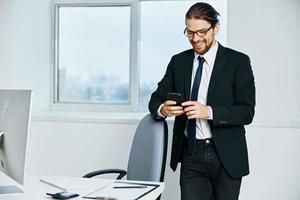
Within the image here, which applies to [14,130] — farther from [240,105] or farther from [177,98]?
[240,105]

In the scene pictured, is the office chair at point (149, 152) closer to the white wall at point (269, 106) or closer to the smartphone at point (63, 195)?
→ the smartphone at point (63, 195)

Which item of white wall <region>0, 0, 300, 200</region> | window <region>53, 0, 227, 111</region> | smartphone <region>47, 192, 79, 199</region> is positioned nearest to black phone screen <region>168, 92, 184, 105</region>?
smartphone <region>47, 192, 79, 199</region>

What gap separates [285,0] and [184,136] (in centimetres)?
144

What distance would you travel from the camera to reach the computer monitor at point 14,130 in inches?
66.1

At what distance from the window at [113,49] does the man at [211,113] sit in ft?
4.78

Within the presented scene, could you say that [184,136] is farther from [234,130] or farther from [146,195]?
[146,195]

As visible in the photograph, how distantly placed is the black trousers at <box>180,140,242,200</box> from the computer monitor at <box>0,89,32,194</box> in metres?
0.91

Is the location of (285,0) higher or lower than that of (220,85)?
higher

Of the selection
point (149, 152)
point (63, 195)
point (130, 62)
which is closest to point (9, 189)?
point (63, 195)

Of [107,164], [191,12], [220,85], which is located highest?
[191,12]

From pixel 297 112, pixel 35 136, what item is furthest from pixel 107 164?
pixel 297 112

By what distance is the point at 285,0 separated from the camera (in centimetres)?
312

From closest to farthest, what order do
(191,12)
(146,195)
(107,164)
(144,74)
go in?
1. (146,195)
2. (191,12)
3. (107,164)
4. (144,74)

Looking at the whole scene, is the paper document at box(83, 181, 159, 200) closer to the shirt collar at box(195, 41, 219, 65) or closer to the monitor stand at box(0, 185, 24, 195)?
the monitor stand at box(0, 185, 24, 195)
